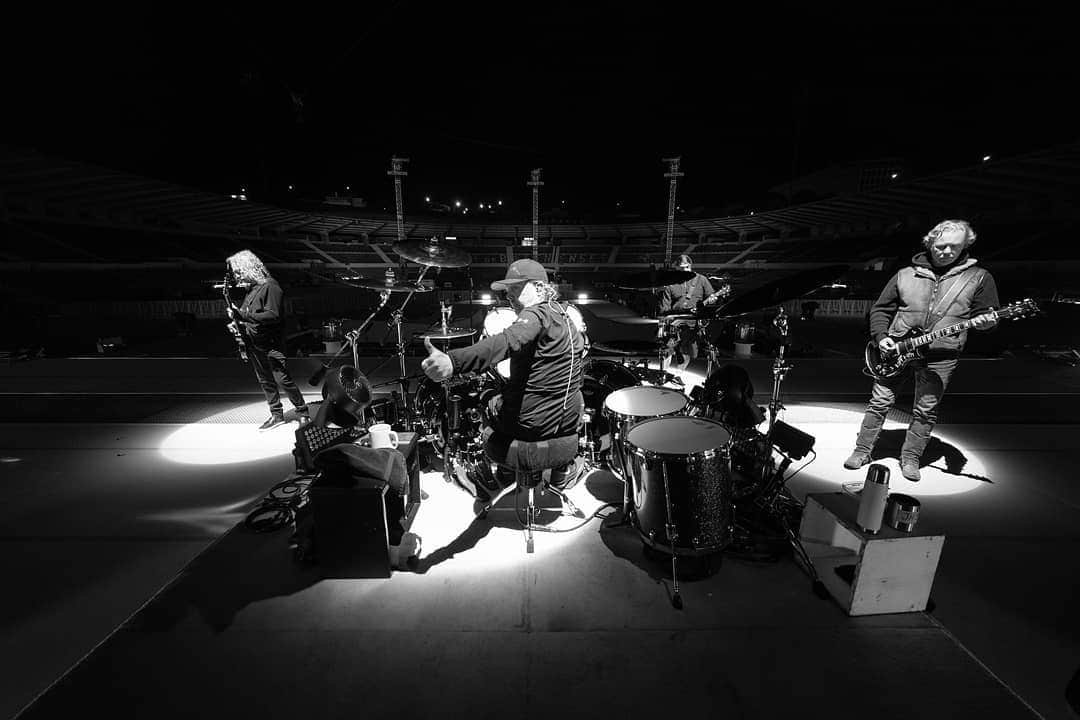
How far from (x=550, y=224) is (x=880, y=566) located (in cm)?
3510

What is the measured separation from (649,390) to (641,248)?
109ft

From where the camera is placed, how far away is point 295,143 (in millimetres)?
26578

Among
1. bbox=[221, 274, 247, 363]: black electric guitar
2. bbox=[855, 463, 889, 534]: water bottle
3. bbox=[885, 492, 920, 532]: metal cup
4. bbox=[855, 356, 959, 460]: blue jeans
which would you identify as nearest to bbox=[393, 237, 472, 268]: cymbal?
bbox=[221, 274, 247, 363]: black electric guitar

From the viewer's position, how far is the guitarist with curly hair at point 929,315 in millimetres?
3531

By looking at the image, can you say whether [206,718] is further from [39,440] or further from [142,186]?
[142,186]

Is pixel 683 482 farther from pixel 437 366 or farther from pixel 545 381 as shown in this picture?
pixel 437 366

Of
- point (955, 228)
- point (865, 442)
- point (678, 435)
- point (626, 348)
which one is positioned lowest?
point (865, 442)

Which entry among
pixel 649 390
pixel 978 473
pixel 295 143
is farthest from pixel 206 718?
pixel 295 143

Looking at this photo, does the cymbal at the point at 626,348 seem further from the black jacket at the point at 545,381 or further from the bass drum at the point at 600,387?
the black jacket at the point at 545,381

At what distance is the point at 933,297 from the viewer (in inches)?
144

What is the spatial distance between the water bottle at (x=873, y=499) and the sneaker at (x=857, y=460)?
205cm

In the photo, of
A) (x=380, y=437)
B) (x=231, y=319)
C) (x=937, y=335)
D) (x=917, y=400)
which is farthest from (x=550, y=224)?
Result: (x=380, y=437)

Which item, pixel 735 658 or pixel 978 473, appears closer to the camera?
pixel 735 658

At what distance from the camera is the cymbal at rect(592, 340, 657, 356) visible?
4176 millimetres
